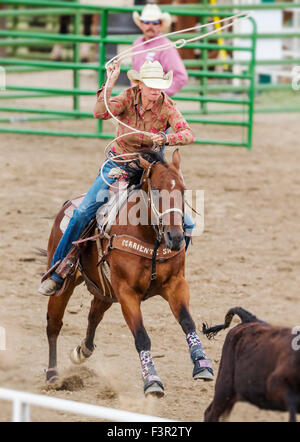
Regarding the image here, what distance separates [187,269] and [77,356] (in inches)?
87.2

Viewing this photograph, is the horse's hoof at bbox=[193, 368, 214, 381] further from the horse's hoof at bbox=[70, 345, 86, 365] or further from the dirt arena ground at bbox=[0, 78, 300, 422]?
the horse's hoof at bbox=[70, 345, 86, 365]

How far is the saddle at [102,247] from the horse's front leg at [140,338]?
186mm

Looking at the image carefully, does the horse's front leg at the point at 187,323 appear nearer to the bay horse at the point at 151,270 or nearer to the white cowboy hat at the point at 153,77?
the bay horse at the point at 151,270

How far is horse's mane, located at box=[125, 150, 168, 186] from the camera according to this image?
16.4 ft

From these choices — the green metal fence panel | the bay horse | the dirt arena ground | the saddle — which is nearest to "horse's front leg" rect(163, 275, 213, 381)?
the bay horse

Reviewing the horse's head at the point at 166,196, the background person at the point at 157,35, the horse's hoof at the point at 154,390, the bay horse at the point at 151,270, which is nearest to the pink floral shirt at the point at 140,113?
the bay horse at the point at 151,270

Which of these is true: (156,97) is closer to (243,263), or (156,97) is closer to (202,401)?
(202,401)

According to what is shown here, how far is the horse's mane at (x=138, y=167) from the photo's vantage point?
5004 mm

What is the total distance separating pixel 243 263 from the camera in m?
8.22

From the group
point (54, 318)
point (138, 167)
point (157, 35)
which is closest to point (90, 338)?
point (54, 318)

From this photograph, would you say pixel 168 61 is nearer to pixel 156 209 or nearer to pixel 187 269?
pixel 187 269

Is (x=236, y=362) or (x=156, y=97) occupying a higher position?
(x=156, y=97)
